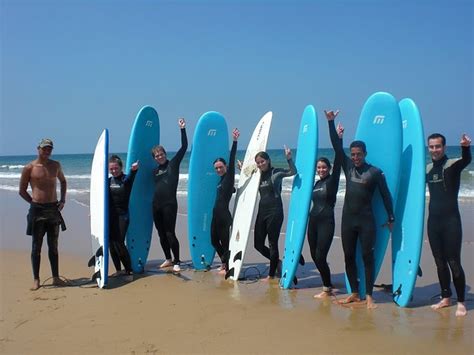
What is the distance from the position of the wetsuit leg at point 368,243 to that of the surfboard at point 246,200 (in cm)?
138

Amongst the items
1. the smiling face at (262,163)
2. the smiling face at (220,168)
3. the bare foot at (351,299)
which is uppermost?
the smiling face at (262,163)

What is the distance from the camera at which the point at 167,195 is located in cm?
538

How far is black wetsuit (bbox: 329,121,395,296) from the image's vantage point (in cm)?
397

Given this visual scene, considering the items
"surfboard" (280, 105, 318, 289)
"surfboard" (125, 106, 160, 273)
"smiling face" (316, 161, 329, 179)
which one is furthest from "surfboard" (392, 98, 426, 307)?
"surfboard" (125, 106, 160, 273)

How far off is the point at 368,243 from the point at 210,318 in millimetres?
1506

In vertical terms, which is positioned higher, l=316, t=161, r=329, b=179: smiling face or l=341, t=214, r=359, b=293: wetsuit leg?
l=316, t=161, r=329, b=179: smiling face

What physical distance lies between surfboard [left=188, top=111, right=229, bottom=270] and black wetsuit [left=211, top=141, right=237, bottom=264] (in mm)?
386

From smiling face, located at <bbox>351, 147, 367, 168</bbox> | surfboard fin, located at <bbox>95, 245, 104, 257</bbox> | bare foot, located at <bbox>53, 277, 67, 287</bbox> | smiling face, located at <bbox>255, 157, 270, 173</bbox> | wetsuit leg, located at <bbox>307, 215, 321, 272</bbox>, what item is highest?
smiling face, located at <bbox>351, 147, 367, 168</bbox>

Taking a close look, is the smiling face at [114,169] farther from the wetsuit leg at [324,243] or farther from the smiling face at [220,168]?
the wetsuit leg at [324,243]

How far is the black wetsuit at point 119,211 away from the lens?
494 cm

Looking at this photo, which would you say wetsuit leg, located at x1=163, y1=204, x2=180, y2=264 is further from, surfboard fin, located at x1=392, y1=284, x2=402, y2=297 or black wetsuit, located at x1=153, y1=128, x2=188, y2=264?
surfboard fin, located at x1=392, y1=284, x2=402, y2=297

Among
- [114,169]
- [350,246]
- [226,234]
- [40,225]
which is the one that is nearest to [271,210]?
[226,234]

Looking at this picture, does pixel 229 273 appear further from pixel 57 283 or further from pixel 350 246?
pixel 57 283

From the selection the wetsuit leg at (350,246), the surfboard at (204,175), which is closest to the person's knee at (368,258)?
the wetsuit leg at (350,246)
